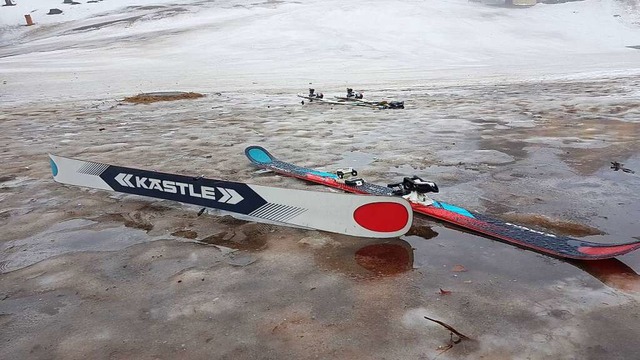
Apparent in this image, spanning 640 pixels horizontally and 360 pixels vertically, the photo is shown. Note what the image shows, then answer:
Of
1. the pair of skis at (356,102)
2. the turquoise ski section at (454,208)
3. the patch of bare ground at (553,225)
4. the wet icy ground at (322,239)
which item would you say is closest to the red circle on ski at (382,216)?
the wet icy ground at (322,239)

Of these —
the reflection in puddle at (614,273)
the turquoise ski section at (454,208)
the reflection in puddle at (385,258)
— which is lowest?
the reflection in puddle at (614,273)

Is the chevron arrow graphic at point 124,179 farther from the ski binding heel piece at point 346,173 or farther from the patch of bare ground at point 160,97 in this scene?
the patch of bare ground at point 160,97

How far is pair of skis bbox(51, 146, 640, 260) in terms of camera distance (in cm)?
446

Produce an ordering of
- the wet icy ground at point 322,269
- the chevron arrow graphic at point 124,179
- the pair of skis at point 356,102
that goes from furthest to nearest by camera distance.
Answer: the pair of skis at point 356,102
the chevron arrow graphic at point 124,179
the wet icy ground at point 322,269

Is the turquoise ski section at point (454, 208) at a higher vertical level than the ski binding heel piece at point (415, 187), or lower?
lower

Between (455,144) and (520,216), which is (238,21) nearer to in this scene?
(455,144)

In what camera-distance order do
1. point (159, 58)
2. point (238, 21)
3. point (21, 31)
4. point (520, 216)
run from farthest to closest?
point (21, 31) < point (238, 21) < point (159, 58) < point (520, 216)

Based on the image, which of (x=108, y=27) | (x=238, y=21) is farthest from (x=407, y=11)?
(x=108, y=27)

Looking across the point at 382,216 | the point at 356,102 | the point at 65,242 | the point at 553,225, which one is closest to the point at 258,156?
the point at 65,242

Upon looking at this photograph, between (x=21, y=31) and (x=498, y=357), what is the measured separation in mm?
56640

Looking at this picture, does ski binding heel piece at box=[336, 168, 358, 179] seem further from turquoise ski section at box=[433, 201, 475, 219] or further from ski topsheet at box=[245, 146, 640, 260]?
turquoise ski section at box=[433, 201, 475, 219]

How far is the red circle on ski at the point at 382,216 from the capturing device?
4562 mm

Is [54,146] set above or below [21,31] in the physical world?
below

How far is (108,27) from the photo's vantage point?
43.9 metres
